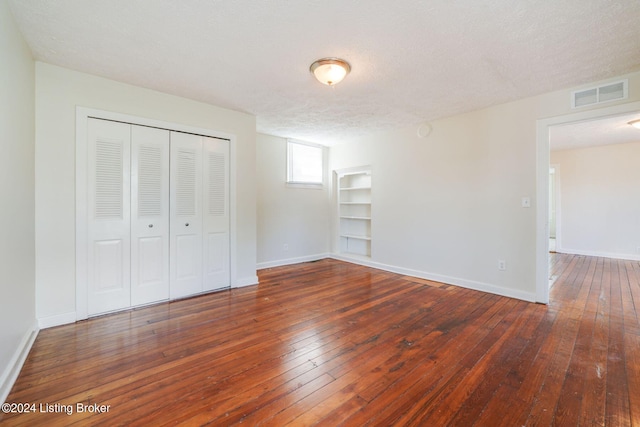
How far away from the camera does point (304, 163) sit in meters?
5.56

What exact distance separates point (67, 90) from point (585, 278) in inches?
287

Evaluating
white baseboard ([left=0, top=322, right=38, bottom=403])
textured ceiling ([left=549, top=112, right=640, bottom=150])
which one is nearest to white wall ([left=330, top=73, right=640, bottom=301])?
textured ceiling ([left=549, top=112, right=640, bottom=150])

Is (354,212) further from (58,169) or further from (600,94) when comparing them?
(58,169)

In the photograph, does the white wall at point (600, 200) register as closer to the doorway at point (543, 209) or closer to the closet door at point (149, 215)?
the doorway at point (543, 209)

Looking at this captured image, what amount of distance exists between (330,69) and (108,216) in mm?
2760

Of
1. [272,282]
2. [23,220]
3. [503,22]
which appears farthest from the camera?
[272,282]

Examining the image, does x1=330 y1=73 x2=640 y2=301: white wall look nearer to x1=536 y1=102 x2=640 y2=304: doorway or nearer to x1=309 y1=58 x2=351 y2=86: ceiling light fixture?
x1=536 y1=102 x2=640 y2=304: doorway

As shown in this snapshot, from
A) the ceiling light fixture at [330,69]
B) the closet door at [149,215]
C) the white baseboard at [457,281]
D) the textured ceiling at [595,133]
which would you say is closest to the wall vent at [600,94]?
the textured ceiling at [595,133]

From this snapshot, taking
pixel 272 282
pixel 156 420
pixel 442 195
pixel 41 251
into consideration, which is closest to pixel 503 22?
pixel 442 195

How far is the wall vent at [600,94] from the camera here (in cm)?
271

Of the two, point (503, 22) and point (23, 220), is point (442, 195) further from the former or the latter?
point (23, 220)

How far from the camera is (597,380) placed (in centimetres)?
175

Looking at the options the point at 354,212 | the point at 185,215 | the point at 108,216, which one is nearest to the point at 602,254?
the point at 354,212

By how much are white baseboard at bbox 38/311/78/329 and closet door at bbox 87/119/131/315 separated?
0.13 metres
